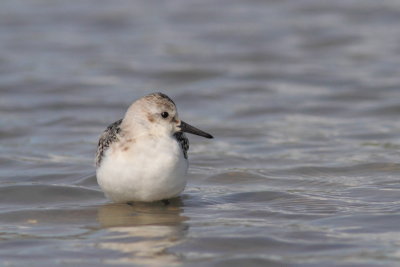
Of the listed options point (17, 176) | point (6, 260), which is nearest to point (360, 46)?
point (17, 176)

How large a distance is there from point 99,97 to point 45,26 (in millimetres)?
5032

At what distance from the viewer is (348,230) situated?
750cm

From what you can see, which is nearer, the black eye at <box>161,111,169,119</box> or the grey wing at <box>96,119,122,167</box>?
the grey wing at <box>96,119,122,167</box>

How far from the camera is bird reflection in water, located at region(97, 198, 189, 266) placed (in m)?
6.87

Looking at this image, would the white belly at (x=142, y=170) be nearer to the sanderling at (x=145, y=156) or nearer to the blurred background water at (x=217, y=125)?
the sanderling at (x=145, y=156)

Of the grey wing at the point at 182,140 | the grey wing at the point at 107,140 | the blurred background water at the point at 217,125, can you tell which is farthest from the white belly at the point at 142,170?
the grey wing at the point at 182,140

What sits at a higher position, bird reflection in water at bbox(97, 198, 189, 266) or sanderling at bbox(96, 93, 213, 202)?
sanderling at bbox(96, 93, 213, 202)

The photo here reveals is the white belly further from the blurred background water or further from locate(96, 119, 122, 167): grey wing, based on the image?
the blurred background water

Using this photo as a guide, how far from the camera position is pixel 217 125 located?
12.5 meters

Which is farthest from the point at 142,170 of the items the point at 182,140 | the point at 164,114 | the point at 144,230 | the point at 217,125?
the point at 217,125

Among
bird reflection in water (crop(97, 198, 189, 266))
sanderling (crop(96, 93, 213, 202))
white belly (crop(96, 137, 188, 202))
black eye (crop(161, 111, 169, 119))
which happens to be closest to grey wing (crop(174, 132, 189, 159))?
sanderling (crop(96, 93, 213, 202))

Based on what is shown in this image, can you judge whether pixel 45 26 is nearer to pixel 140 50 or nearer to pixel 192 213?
pixel 140 50

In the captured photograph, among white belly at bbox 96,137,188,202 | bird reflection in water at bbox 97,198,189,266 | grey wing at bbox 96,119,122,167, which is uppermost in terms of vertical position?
grey wing at bbox 96,119,122,167

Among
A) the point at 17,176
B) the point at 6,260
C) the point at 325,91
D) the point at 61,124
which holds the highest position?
the point at 325,91
